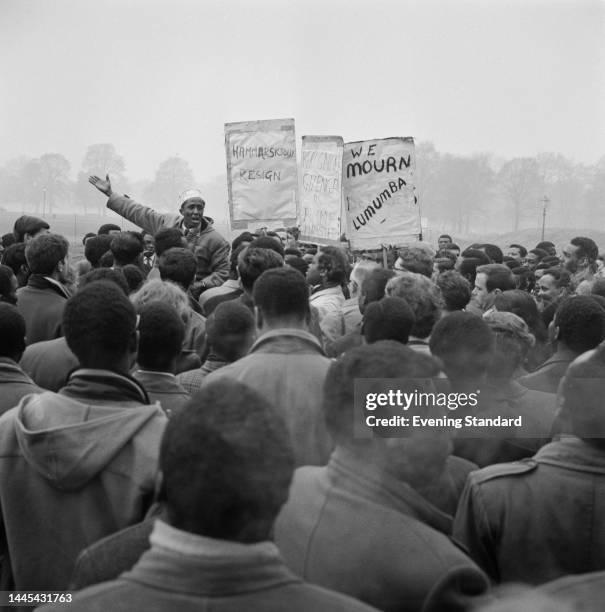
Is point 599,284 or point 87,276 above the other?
point 87,276

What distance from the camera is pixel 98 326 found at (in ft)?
11.2

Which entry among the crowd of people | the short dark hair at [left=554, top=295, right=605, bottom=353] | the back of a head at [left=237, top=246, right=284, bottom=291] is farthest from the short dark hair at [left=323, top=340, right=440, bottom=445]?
the back of a head at [left=237, top=246, right=284, bottom=291]

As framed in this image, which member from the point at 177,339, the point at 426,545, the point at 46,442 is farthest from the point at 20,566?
the point at 426,545

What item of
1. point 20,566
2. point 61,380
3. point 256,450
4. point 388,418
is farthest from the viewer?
point 61,380

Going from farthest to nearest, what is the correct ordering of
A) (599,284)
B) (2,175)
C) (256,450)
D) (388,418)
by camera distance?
(2,175), (599,284), (388,418), (256,450)

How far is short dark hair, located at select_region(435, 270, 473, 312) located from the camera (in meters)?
6.11

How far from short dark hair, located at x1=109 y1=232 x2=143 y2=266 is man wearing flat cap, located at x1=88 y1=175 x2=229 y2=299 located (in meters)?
0.95

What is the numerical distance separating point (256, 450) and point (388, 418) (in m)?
0.88

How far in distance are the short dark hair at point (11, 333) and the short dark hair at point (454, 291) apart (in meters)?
2.96

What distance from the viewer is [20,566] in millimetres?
3197

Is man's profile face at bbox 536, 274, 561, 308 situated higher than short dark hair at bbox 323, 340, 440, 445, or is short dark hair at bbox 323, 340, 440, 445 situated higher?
short dark hair at bbox 323, 340, 440, 445

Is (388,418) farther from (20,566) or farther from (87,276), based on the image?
(87,276)

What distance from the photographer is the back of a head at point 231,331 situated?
486 cm

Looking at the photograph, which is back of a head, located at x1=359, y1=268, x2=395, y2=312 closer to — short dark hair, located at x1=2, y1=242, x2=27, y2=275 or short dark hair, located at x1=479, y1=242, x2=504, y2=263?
short dark hair, located at x1=2, y1=242, x2=27, y2=275
